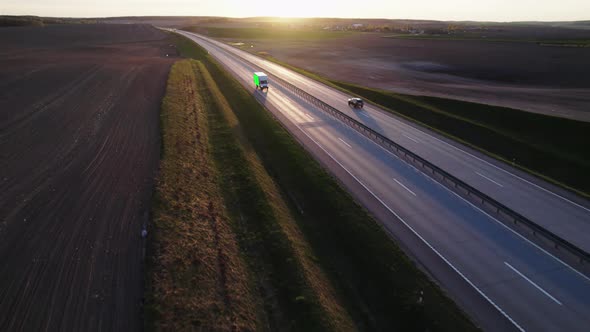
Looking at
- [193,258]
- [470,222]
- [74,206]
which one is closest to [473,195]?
[470,222]

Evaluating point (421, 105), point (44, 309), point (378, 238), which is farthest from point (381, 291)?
point (421, 105)

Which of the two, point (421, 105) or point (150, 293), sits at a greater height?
point (421, 105)

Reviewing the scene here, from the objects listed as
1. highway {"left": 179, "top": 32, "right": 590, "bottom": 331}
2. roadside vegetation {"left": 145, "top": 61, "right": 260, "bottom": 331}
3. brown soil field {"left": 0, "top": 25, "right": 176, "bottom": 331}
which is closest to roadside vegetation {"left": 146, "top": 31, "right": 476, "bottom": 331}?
roadside vegetation {"left": 145, "top": 61, "right": 260, "bottom": 331}

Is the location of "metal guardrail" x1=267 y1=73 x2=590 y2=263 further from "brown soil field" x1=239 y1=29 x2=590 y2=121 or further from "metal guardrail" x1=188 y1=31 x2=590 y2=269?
"brown soil field" x1=239 y1=29 x2=590 y2=121

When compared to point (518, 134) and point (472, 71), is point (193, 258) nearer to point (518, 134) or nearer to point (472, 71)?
point (518, 134)

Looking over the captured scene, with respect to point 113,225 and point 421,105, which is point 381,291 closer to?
point 113,225

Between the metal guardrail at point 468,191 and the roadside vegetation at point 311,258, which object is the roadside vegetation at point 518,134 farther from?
the roadside vegetation at point 311,258
